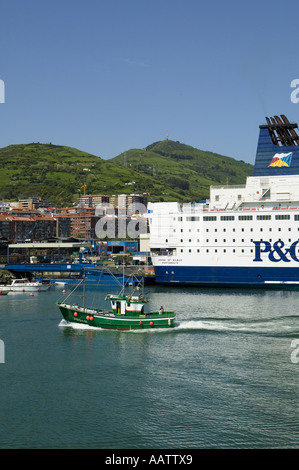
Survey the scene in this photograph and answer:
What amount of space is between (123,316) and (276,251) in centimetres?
1836

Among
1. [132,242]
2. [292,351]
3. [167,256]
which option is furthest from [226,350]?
[132,242]

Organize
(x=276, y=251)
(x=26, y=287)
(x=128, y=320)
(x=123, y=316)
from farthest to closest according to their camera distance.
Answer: (x=26, y=287)
(x=276, y=251)
(x=123, y=316)
(x=128, y=320)

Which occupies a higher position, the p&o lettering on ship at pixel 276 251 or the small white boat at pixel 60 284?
the p&o lettering on ship at pixel 276 251

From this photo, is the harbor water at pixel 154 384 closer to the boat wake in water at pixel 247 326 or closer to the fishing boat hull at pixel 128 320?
the boat wake in water at pixel 247 326

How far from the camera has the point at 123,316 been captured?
2645 centimetres

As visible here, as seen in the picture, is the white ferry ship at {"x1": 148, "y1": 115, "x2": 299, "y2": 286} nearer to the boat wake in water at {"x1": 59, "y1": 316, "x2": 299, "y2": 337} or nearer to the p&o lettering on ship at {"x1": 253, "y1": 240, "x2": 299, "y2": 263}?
the p&o lettering on ship at {"x1": 253, "y1": 240, "x2": 299, "y2": 263}

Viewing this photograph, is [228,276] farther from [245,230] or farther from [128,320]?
[128,320]

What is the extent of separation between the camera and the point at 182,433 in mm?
14188

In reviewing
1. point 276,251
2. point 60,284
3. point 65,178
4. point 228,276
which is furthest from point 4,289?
point 65,178

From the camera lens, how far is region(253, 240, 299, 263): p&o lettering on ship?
40.9 meters

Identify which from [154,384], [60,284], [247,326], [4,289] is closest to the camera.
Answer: [154,384]

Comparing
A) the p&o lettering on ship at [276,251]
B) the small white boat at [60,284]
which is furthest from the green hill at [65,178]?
the p&o lettering on ship at [276,251]

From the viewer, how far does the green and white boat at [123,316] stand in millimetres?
26297
